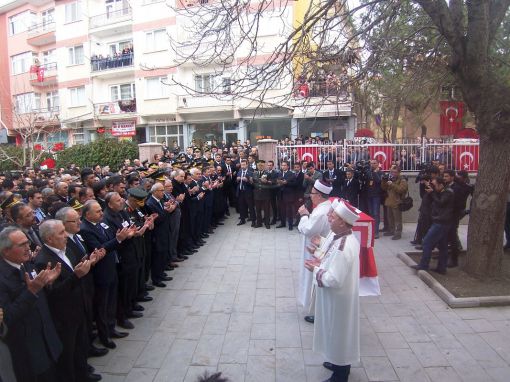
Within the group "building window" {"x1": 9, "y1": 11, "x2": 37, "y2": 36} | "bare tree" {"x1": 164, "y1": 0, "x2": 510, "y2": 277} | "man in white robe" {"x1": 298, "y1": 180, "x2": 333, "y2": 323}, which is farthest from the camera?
"building window" {"x1": 9, "y1": 11, "x2": 37, "y2": 36}

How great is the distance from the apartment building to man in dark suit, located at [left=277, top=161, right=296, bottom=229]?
33.3ft

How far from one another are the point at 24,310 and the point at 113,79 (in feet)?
94.0

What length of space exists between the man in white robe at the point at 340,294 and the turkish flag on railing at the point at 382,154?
358 inches

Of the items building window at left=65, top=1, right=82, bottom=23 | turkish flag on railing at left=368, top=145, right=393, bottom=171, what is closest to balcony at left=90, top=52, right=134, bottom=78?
building window at left=65, top=1, right=82, bottom=23

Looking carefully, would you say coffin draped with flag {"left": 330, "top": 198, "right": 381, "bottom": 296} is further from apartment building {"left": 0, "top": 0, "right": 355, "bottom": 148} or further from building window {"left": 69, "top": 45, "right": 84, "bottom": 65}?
building window {"left": 69, "top": 45, "right": 84, "bottom": 65}

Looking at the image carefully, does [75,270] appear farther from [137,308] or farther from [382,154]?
[382,154]

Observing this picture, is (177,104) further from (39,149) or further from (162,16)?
(39,149)

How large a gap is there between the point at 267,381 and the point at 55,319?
2172mm

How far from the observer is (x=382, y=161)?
12727 millimetres

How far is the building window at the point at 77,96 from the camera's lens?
1177 inches

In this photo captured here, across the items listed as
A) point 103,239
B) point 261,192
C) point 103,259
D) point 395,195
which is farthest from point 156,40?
point 103,259

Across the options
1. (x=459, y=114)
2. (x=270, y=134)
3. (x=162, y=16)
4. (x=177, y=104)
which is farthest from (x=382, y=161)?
(x=162, y=16)

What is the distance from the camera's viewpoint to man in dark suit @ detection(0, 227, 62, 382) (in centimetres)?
320

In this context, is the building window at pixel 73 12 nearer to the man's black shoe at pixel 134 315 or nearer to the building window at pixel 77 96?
the building window at pixel 77 96
